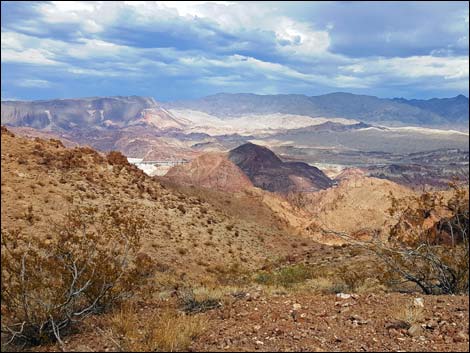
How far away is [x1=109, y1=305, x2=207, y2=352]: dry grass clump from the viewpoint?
6359 mm

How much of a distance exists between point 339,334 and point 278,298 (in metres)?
2.51

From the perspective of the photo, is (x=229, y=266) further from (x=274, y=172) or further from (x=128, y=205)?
(x=274, y=172)

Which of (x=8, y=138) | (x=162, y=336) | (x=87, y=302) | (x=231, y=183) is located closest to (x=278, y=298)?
(x=162, y=336)

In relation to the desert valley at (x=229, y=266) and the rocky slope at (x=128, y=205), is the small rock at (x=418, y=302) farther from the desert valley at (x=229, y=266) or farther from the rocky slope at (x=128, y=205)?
the rocky slope at (x=128, y=205)

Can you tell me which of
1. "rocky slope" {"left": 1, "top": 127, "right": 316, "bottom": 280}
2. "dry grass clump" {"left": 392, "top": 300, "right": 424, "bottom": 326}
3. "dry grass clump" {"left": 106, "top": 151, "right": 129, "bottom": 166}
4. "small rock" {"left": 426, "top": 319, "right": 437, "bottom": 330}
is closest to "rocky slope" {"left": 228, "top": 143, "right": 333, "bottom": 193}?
"dry grass clump" {"left": 106, "top": 151, "right": 129, "bottom": 166}

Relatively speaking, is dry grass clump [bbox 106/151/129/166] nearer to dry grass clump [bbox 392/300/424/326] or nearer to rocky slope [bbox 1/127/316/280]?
rocky slope [bbox 1/127/316/280]

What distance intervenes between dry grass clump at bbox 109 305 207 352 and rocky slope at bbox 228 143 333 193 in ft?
494

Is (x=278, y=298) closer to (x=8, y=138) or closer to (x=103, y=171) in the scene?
(x=103, y=171)

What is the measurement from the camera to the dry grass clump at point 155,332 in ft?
20.9

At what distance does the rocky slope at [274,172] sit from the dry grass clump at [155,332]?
15043cm

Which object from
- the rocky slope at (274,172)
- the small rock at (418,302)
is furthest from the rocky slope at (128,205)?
the rocky slope at (274,172)

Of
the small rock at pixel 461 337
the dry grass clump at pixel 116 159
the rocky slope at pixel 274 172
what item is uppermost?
the dry grass clump at pixel 116 159

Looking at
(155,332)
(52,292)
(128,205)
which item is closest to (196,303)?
(155,332)

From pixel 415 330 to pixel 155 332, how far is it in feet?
13.1
